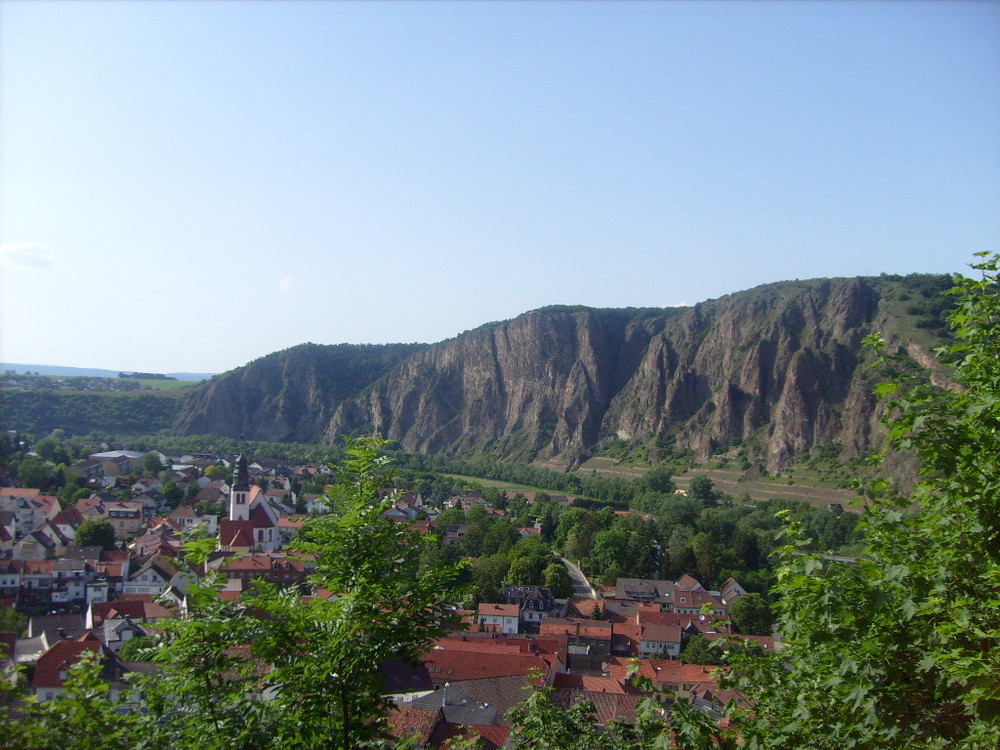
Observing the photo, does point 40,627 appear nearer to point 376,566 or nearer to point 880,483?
point 376,566

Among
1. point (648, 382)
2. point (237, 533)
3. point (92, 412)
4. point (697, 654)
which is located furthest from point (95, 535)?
point (648, 382)

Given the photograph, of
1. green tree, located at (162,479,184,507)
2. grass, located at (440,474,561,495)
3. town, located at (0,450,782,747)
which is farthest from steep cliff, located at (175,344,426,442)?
town, located at (0,450,782,747)

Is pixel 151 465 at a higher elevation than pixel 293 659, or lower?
lower

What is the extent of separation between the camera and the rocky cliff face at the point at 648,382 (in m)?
84.7

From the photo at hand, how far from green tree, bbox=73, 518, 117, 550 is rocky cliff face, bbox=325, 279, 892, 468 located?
61.3m

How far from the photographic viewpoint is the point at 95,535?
43344 mm

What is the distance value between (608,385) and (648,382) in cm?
986

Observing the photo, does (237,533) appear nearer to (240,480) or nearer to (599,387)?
(240,480)

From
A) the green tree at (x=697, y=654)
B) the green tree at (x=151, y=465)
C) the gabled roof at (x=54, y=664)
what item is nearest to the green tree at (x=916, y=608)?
the gabled roof at (x=54, y=664)

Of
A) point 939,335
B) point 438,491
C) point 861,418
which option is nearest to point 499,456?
point 438,491

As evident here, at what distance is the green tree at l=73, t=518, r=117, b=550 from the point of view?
42.8 metres

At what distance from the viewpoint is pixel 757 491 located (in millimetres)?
72688

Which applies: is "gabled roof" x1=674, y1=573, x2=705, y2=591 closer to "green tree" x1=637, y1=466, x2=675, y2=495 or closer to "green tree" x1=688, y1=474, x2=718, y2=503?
"green tree" x1=688, y1=474, x2=718, y2=503

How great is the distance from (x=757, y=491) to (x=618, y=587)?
3506 cm
